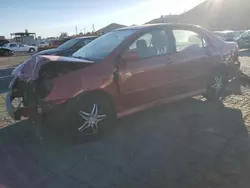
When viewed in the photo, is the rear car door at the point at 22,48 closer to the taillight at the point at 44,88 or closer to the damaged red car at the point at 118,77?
the damaged red car at the point at 118,77

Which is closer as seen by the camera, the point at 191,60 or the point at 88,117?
the point at 88,117

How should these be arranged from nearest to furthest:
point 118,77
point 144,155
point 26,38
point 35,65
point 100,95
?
point 144,155
point 35,65
point 100,95
point 118,77
point 26,38

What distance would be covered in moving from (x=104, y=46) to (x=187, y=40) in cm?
164

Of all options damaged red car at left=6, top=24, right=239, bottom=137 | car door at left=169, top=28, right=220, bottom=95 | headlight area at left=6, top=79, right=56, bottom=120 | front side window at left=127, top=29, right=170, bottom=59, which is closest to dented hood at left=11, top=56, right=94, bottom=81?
damaged red car at left=6, top=24, right=239, bottom=137

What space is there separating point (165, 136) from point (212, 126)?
0.87m

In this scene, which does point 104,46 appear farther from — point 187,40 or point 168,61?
point 187,40

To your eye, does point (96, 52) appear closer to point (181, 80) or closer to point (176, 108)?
point (181, 80)

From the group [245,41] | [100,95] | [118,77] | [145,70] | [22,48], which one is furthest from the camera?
[22,48]

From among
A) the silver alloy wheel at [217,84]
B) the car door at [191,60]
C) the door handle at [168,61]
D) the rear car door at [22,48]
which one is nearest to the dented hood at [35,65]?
the door handle at [168,61]

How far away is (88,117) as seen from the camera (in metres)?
4.33

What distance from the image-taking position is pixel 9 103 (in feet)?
15.4

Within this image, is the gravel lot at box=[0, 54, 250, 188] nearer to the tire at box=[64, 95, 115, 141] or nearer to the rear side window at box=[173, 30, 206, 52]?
the tire at box=[64, 95, 115, 141]

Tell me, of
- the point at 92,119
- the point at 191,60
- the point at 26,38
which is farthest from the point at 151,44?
the point at 26,38

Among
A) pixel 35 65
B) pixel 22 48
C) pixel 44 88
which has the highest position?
pixel 22 48
